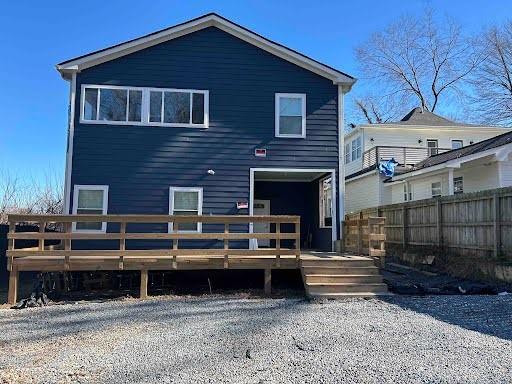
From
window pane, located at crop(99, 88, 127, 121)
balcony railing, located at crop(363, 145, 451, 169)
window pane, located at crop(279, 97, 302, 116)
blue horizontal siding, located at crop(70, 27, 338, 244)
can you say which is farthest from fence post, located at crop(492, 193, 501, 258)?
balcony railing, located at crop(363, 145, 451, 169)

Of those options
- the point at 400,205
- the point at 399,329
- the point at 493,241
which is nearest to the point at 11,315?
A: the point at 399,329

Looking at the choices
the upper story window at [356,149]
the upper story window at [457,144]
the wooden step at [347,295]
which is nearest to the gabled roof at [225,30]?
the wooden step at [347,295]

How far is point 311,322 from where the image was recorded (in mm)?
6594

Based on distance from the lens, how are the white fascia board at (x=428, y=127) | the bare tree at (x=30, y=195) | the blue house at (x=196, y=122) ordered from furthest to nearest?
1. the white fascia board at (x=428, y=127)
2. the bare tree at (x=30, y=195)
3. the blue house at (x=196, y=122)

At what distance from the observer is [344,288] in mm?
8742

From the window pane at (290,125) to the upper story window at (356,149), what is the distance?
44.4 feet

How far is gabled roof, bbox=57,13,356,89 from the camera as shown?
11.9 metres

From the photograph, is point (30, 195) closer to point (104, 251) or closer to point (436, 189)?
point (104, 251)

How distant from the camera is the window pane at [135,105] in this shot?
12078mm

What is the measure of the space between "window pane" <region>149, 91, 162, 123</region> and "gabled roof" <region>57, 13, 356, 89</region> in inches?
51.5

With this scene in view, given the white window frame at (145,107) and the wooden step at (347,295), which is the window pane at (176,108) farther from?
the wooden step at (347,295)

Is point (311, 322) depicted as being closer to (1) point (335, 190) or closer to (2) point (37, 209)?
(1) point (335, 190)

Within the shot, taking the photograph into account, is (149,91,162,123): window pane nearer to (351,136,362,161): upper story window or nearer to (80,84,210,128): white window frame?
(80,84,210,128): white window frame

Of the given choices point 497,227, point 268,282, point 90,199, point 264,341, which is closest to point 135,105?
point 90,199
